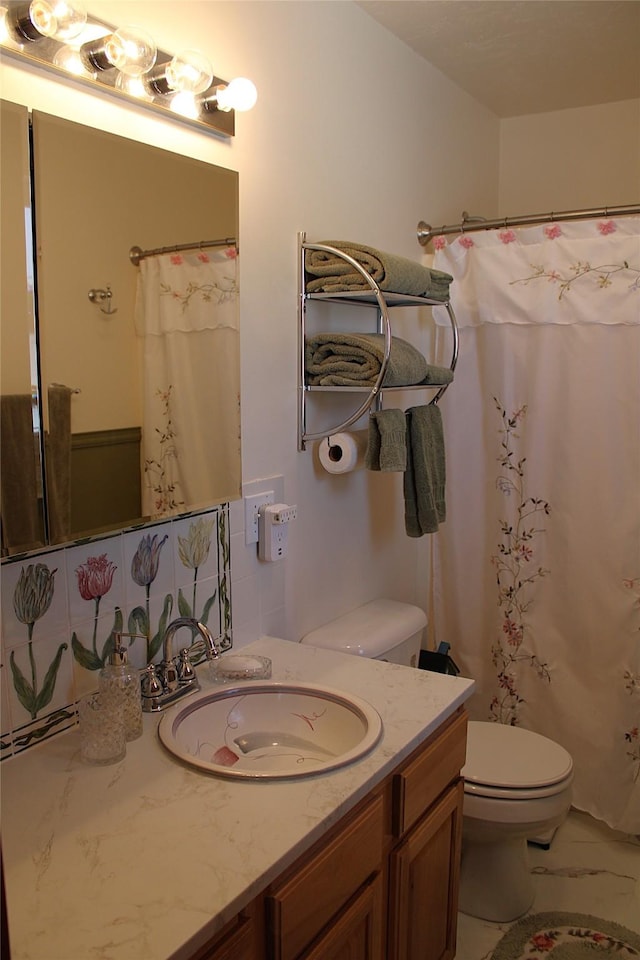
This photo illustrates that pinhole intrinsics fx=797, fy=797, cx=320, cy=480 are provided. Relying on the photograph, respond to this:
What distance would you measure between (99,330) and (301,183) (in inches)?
32.3

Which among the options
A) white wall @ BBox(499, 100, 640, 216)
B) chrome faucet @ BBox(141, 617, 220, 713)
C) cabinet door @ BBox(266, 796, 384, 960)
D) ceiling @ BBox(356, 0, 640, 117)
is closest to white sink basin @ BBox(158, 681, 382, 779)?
chrome faucet @ BBox(141, 617, 220, 713)

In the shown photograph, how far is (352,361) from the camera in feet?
6.40

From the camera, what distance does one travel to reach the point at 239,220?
176 cm

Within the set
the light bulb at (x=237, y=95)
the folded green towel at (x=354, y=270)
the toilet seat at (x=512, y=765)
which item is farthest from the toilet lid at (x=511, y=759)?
the light bulb at (x=237, y=95)

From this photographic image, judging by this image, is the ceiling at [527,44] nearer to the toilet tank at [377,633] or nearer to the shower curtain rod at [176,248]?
the shower curtain rod at [176,248]

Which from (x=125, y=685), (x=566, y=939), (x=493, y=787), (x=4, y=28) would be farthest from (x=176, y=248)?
(x=566, y=939)

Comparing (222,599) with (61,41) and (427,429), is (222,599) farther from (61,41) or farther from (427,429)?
(61,41)

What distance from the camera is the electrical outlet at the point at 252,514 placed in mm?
1866

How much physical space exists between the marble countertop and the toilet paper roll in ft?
2.41

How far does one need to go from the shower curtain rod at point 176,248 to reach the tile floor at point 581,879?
5.99ft

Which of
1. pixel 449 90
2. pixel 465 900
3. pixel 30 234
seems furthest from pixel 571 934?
pixel 449 90

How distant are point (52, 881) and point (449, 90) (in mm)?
2535

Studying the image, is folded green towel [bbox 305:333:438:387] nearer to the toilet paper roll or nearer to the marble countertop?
the toilet paper roll

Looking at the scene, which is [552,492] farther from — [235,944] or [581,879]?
[235,944]
